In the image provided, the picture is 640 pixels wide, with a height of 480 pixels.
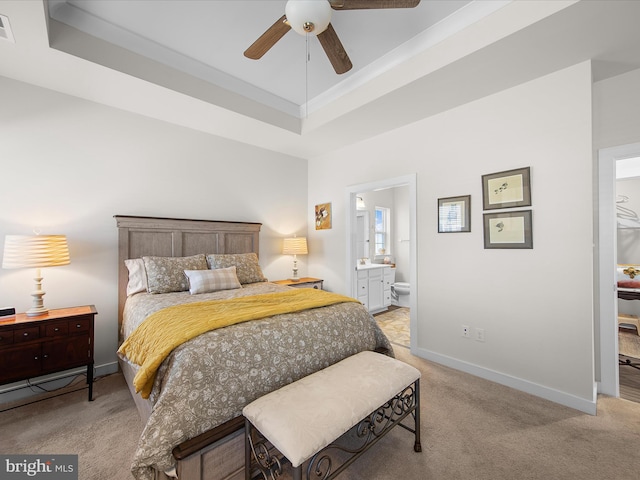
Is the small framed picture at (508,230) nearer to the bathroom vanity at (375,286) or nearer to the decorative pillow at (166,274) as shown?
the bathroom vanity at (375,286)

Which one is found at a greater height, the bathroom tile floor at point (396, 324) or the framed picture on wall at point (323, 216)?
the framed picture on wall at point (323, 216)

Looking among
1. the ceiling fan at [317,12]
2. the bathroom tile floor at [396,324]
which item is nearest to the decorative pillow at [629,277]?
the bathroom tile floor at [396,324]

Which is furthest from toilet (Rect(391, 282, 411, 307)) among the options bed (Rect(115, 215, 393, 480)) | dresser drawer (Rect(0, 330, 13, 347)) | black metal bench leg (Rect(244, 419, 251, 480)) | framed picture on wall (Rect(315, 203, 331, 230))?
dresser drawer (Rect(0, 330, 13, 347))

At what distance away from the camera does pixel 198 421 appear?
4.49 feet

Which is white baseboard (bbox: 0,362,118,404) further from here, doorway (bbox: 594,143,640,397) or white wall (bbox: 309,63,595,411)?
doorway (bbox: 594,143,640,397)

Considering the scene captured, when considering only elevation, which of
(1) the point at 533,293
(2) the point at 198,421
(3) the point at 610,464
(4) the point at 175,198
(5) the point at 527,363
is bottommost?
(3) the point at 610,464

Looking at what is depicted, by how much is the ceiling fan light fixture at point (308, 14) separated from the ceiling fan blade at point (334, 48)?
14 cm

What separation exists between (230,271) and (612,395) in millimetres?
3565

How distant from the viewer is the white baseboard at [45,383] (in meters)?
2.33

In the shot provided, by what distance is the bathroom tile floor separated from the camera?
12.0ft

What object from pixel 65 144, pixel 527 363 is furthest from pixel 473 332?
pixel 65 144

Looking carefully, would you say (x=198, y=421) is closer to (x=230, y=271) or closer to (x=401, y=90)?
(x=230, y=271)

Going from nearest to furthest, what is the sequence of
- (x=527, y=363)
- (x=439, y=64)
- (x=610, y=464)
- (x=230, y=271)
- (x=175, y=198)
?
(x=610, y=464), (x=439, y=64), (x=527, y=363), (x=230, y=271), (x=175, y=198)

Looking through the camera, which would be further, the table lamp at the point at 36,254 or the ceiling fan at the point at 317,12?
the table lamp at the point at 36,254
